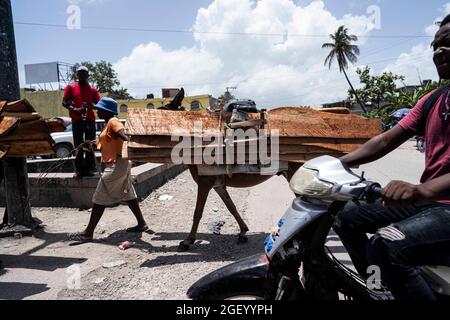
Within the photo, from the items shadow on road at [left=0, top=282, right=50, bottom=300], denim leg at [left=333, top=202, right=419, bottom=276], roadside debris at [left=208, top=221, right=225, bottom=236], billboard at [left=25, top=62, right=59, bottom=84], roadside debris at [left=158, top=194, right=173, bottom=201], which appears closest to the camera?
denim leg at [left=333, top=202, right=419, bottom=276]

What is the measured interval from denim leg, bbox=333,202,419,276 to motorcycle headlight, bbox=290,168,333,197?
46 centimetres

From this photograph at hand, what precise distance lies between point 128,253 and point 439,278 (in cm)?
352

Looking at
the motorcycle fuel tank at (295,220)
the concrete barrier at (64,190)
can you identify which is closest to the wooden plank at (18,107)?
the concrete barrier at (64,190)

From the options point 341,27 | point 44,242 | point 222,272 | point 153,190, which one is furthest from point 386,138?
point 341,27

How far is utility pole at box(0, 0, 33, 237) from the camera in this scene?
499 cm

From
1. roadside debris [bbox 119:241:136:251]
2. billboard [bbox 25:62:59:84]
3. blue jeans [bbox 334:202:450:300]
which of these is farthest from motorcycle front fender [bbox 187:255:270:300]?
billboard [bbox 25:62:59:84]

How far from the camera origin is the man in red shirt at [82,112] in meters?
6.25

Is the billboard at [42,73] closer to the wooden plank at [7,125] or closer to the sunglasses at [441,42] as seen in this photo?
the wooden plank at [7,125]

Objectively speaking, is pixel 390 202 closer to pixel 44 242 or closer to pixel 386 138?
pixel 386 138

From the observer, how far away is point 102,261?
4211 millimetres

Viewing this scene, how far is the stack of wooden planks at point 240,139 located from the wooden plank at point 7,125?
1.22 m

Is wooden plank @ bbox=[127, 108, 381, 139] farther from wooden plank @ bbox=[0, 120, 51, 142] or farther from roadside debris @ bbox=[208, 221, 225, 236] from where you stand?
roadside debris @ bbox=[208, 221, 225, 236]

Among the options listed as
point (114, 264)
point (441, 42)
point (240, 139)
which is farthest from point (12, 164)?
point (441, 42)


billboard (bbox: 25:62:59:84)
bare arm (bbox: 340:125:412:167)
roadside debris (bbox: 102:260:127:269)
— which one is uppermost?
billboard (bbox: 25:62:59:84)
